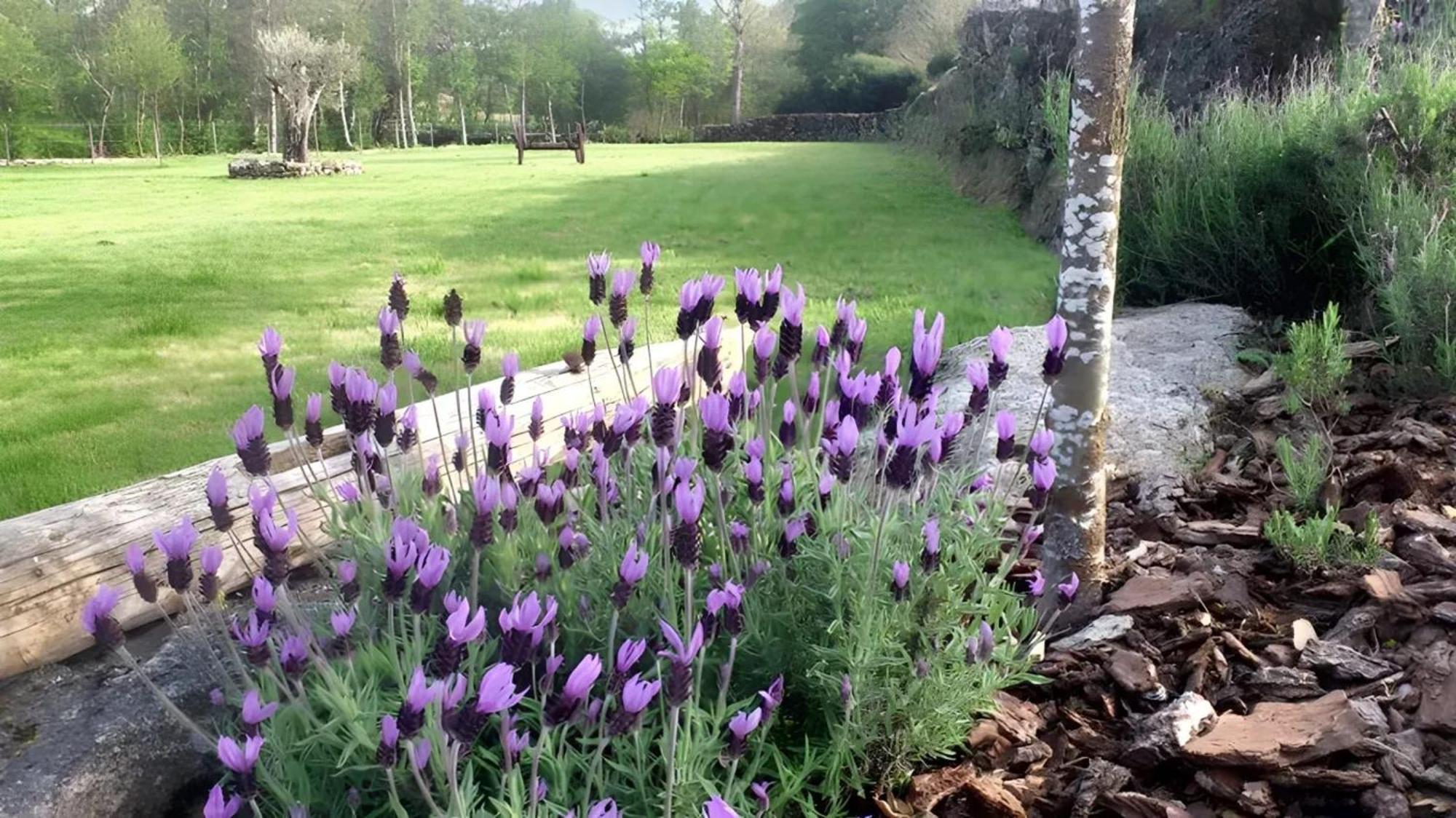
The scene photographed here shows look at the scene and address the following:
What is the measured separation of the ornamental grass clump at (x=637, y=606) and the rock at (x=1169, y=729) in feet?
0.95

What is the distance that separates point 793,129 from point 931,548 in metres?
33.2

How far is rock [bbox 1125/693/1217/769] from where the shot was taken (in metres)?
2.11

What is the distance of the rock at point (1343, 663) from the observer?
2.26 meters

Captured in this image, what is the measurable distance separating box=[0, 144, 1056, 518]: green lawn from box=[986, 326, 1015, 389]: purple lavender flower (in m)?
3.31

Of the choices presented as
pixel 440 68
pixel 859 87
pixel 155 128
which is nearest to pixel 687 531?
pixel 155 128

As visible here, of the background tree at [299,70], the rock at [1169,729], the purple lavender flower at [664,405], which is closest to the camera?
the purple lavender flower at [664,405]

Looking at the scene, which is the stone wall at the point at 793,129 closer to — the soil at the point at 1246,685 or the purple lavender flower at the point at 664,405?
the soil at the point at 1246,685

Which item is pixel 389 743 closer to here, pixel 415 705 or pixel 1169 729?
pixel 415 705

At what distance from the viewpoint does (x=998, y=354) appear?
85.4 inches

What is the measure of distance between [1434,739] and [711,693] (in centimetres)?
149

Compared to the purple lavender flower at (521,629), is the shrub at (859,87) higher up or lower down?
higher up

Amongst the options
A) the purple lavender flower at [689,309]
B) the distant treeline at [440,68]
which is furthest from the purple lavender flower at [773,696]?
the distant treeline at [440,68]

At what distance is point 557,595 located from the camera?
2.12 meters

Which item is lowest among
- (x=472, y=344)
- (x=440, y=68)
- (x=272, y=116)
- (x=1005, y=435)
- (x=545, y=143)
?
(x=1005, y=435)
